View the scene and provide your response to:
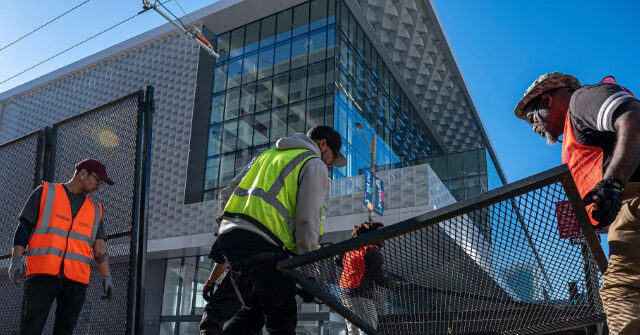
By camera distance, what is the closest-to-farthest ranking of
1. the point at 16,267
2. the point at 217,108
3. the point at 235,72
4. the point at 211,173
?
the point at 16,267, the point at 211,173, the point at 217,108, the point at 235,72

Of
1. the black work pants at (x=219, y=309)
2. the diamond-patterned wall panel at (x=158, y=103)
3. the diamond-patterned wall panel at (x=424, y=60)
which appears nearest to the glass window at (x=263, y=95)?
the diamond-patterned wall panel at (x=158, y=103)

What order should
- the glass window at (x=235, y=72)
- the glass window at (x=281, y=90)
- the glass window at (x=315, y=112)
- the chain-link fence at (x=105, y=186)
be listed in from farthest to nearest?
the glass window at (x=235, y=72), the glass window at (x=281, y=90), the glass window at (x=315, y=112), the chain-link fence at (x=105, y=186)

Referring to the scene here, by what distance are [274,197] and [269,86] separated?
22.9m

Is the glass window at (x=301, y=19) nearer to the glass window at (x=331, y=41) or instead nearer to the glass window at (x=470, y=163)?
the glass window at (x=331, y=41)

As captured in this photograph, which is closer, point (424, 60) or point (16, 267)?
point (16, 267)

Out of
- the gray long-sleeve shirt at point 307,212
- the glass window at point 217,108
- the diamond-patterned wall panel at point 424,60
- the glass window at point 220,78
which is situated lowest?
the gray long-sleeve shirt at point 307,212

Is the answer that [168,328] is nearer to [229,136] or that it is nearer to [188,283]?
[188,283]

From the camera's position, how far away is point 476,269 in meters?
2.05

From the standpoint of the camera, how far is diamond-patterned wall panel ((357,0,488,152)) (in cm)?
2733

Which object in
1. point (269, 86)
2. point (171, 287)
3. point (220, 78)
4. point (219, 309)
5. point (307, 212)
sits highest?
point (220, 78)

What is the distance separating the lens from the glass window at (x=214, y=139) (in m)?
25.1

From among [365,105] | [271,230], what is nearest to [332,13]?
[365,105]

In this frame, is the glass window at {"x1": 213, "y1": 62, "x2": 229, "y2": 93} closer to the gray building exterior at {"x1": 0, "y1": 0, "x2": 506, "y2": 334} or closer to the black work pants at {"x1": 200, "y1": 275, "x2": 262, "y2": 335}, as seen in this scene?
the gray building exterior at {"x1": 0, "y1": 0, "x2": 506, "y2": 334}

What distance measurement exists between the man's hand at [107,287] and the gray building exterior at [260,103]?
15.7 m
